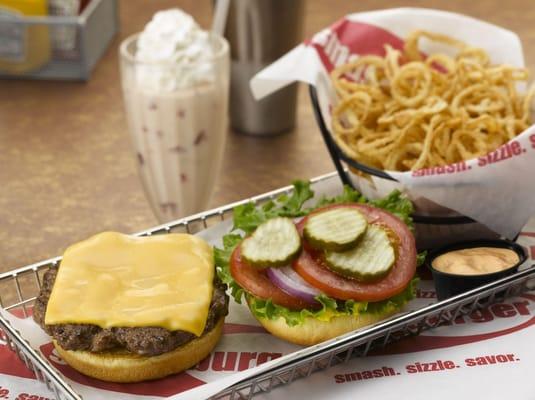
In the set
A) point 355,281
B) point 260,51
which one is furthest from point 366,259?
point 260,51

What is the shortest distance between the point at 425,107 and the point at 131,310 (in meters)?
0.80

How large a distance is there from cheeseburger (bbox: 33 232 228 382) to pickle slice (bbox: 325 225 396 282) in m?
0.20

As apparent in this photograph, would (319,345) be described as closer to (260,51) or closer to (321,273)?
(321,273)

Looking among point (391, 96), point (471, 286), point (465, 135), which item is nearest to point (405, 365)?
point (471, 286)

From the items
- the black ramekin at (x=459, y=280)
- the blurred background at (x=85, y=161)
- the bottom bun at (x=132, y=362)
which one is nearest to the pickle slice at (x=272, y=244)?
the bottom bun at (x=132, y=362)

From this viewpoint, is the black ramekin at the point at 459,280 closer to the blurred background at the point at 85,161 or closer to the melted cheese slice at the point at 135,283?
the melted cheese slice at the point at 135,283

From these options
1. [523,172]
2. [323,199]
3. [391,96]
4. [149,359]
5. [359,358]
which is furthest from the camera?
[391,96]

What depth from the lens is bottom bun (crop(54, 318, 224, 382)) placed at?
147 centimetres

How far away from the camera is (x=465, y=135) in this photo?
6.26ft

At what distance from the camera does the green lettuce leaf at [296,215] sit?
5.01 feet

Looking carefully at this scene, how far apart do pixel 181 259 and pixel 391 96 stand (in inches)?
29.4

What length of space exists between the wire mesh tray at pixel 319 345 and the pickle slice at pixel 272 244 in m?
0.17

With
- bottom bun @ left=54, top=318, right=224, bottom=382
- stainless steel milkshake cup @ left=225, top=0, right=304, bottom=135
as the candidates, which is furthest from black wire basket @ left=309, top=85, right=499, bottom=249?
stainless steel milkshake cup @ left=225, top=0, right=304, bottom=135

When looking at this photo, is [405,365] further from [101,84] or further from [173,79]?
[101,84]
